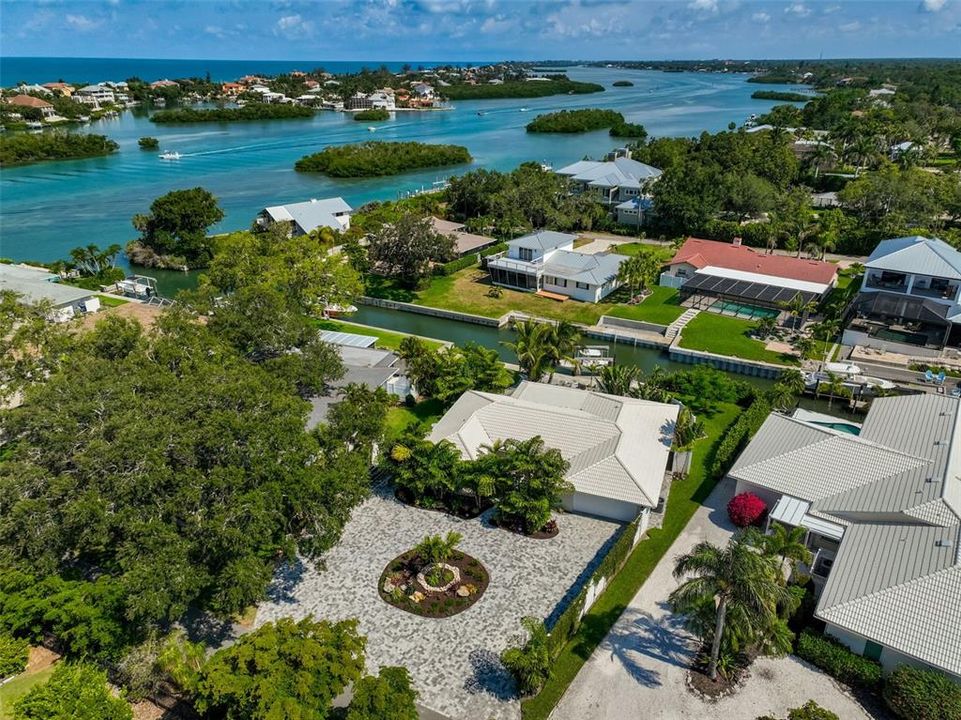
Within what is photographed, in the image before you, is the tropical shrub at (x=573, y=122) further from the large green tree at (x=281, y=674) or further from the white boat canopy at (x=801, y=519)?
the large green tree at (x=281, y=674)

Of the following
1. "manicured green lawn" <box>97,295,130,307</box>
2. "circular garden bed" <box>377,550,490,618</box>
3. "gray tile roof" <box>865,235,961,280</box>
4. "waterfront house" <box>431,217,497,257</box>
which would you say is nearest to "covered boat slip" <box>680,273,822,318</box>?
"gray tile roof" <box>865,235,961,280</box>

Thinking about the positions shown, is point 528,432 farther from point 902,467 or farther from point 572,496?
point 902,467

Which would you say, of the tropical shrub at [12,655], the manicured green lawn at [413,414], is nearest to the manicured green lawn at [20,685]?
the tropical shrub at [12,655]

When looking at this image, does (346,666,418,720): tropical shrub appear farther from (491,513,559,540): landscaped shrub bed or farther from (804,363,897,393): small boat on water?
(804,363,897,393): small boat on water

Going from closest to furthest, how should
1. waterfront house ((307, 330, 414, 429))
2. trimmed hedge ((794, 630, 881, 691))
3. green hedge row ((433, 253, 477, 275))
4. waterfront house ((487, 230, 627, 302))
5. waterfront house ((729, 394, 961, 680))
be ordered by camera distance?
trimmed hedge ((794, 630, 881, 691)) < waterfront house ((729, 394, 961, 680)) < waterfront house ((307, 330, 414, 429)) < waterfront house ((487, 230, 627, 302)) < green hedge row ((433, 253, 477, 275))

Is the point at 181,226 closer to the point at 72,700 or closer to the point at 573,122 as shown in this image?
the point at 72,700

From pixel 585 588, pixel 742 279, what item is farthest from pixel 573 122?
pixel 585 588
